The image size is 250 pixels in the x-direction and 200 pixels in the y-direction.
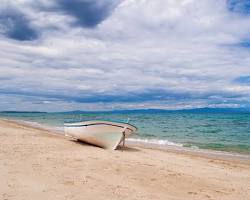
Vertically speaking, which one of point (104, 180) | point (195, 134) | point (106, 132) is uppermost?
point (106, 132)

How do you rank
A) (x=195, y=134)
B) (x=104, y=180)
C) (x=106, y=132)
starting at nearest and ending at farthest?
(x=104, y=180) < (x=106, y=132) < (x=195, y=134)

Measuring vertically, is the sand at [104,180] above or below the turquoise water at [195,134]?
below

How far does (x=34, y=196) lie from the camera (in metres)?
6.50

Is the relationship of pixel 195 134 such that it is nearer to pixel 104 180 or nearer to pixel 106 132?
pixel 106 132

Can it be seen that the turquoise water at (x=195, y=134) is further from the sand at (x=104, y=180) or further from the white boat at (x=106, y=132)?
the sand at (x=104, y=180)

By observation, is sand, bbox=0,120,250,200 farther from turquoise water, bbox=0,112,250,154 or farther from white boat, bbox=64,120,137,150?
turquoise water, bbox=0,112,250,154

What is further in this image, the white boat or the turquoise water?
the turquoise water

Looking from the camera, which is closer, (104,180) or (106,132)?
(104,180)

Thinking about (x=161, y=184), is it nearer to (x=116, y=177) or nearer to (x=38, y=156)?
(x=116, y=177)

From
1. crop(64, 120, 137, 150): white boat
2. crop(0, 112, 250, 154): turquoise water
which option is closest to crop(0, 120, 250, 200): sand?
crop(64, 120, 137, 150): white boat

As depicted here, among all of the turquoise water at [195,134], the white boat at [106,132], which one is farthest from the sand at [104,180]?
the turquoise water at [195,134]

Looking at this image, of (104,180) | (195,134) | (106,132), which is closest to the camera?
(104,180)

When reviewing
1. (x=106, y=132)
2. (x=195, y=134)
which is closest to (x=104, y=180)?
(x=106, y=132)

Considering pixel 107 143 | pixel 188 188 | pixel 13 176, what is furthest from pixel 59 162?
pixel 107 143
